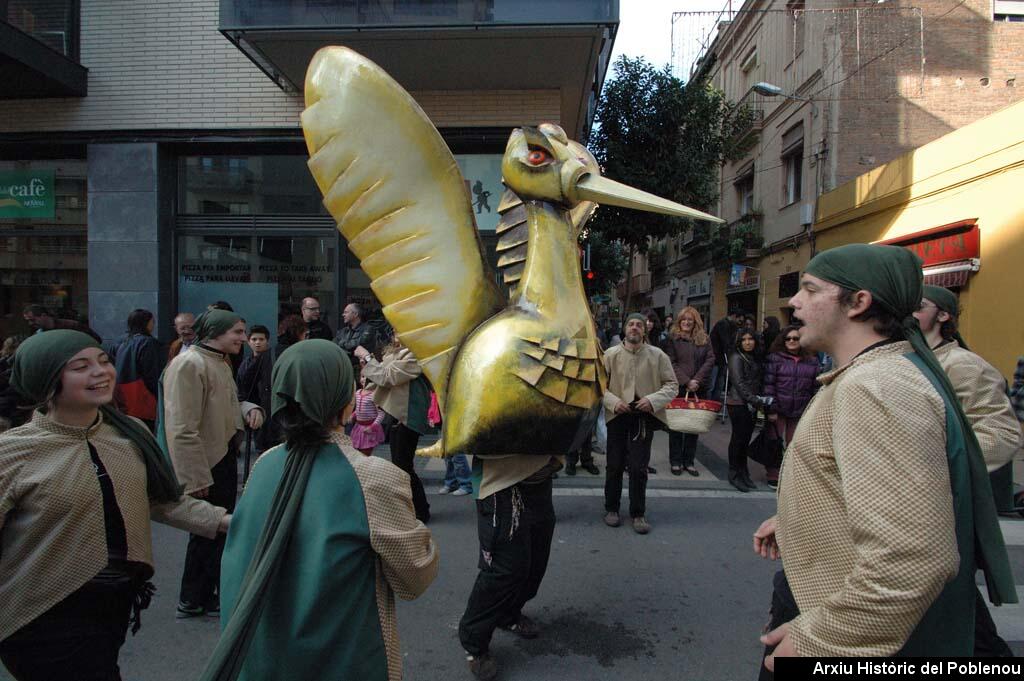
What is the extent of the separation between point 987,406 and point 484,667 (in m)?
2.42

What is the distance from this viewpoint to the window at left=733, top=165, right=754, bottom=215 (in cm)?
1656

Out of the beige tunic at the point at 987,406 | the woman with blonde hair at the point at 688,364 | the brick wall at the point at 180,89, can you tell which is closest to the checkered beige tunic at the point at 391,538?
the beige tunic at the point at 987,406

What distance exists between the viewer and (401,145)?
251cm

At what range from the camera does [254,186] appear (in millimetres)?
Answer: 8406

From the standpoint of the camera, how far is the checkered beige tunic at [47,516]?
1.66m

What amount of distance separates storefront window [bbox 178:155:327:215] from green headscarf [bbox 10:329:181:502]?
686 centimetres

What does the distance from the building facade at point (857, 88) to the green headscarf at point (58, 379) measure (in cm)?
1117

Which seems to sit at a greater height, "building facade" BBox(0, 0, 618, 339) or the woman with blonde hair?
"building facade" BBox(0, 0, 618, 339)

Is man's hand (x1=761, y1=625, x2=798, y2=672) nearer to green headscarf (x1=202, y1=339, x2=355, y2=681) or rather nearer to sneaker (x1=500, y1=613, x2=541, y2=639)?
green headscarf (x1=202, y1=339, x2=355, y2=681)

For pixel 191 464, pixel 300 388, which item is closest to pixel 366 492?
pixel 300 388

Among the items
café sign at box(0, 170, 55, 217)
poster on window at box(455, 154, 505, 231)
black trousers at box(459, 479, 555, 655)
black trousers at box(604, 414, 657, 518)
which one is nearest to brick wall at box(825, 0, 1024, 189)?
poster on window at box(455, 154, 505, 231)

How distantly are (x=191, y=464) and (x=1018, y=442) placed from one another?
3.64m

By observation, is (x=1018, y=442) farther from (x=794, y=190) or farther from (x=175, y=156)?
(x=794, y=190)

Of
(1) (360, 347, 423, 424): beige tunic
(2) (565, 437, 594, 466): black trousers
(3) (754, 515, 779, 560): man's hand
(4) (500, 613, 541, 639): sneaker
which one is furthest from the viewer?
(2) (565, 437, 594, 466): black trousers
